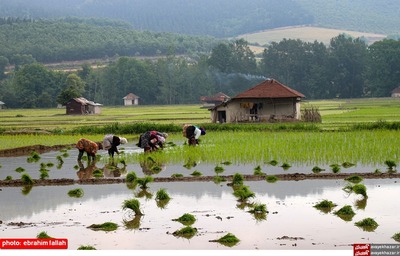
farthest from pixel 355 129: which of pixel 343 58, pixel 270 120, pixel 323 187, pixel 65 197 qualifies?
pixel 343 58

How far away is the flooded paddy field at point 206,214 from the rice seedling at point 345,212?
0.35 ft

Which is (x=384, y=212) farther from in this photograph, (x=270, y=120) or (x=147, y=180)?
(x=270, y=120)

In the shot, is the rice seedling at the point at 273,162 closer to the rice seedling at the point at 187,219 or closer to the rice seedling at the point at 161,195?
the rice seedling at the point at 161,195

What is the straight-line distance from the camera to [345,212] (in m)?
14.9

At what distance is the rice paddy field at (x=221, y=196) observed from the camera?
13031mm

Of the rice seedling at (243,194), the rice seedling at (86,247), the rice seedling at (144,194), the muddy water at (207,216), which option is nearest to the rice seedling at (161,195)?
the muddy water at (207,216)

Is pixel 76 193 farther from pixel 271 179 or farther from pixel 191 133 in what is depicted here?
pixel 191 133

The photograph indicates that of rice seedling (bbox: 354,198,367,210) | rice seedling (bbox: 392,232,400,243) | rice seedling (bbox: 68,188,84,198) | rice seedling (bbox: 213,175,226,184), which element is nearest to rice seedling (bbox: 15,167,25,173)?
rice seedling (bbox: 68,188,84,198)

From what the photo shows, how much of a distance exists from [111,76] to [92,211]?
92.7m

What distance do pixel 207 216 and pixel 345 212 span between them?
96.7 inches

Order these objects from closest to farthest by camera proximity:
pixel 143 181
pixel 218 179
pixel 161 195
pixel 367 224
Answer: pixel 367 224 → pixel 161 195 → pixel 143 181 → pixel 218 179

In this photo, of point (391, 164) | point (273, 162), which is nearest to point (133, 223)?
point (391, 164)

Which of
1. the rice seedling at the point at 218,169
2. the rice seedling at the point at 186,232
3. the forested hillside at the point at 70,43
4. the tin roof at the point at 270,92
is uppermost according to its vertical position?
the forested hillside at the point at 70,43

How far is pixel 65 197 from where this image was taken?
58.1 feet
